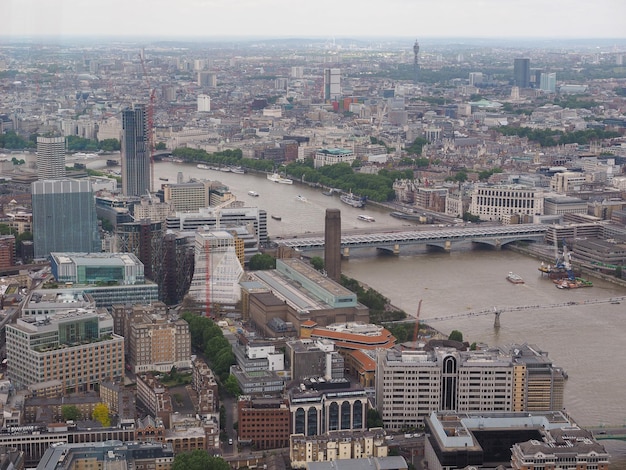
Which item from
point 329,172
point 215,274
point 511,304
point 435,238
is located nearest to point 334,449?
point 215,274

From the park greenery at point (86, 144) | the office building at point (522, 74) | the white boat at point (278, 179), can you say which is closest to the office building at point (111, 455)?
the white boat at point (278, 179)

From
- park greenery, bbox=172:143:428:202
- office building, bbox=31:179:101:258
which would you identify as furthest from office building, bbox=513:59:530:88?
office building, bbox=31:179:101:258

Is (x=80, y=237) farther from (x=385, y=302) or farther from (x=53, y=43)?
(x=53, y=43)

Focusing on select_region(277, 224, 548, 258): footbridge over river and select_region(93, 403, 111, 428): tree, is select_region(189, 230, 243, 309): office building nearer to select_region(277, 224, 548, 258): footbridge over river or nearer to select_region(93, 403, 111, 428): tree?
select_region(277, 224, 548, 258): footbridge over river

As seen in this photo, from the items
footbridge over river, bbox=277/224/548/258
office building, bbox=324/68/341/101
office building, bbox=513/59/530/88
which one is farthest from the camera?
office building, bbox=513/59/530/88

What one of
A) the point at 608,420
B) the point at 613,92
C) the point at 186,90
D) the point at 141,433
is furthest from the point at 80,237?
the point at 613,92

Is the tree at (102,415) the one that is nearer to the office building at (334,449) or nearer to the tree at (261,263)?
the office building at (334,449)
